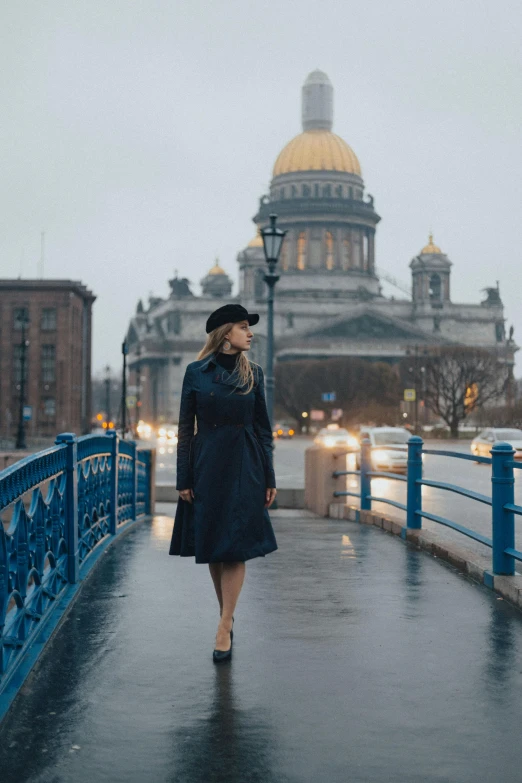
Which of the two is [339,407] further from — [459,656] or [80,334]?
[459,656]

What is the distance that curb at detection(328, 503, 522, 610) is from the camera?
8391mm

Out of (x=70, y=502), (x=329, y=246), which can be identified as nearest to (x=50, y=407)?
(x=329, y=246)

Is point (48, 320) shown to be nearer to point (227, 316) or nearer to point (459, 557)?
point (459, 557)

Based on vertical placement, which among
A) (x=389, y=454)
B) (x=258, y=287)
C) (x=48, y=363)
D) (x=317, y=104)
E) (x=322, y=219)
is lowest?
(x=389, y=454)

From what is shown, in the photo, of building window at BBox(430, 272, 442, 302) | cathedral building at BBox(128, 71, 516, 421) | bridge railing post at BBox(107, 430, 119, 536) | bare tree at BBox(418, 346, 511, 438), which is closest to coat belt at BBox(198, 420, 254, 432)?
bridge railing post at BBox(107, 430, 119, 536)

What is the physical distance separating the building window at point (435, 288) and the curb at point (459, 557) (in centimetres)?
11595

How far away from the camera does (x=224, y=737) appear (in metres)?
5.05

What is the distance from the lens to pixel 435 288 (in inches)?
5148

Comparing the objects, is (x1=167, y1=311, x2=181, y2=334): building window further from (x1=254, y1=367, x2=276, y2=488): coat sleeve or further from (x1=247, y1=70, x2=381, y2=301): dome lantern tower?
(x1=254, y1=367, x2=276, y2=488): coat sleeve

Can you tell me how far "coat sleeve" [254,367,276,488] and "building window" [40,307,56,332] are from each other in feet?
275

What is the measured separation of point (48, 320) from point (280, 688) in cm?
8525

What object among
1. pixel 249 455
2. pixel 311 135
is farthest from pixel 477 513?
pixel 311 135

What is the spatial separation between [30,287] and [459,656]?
277 ft

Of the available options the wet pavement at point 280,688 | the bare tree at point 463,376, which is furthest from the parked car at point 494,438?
the bare tree at point 463,376
